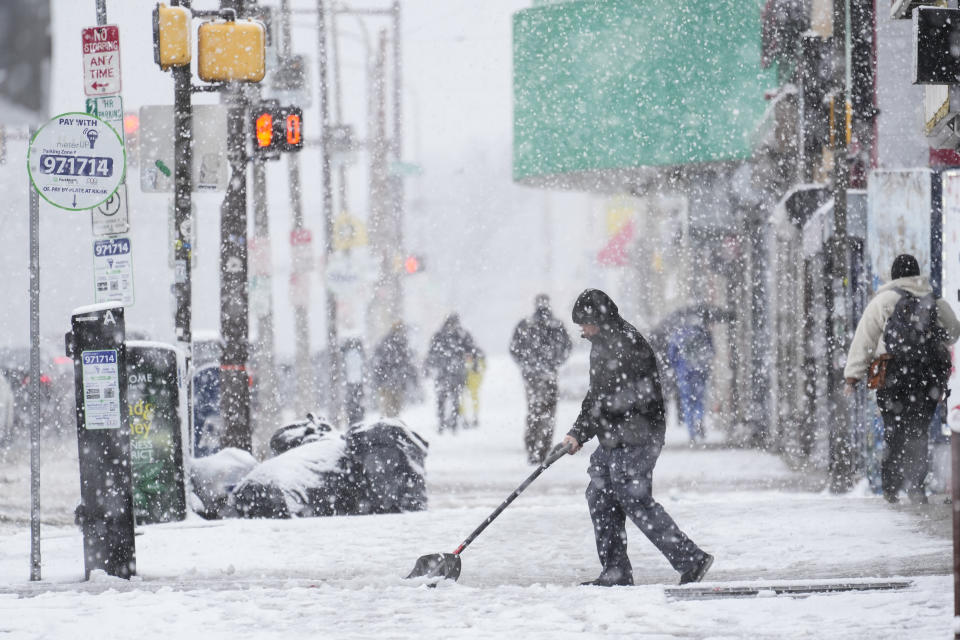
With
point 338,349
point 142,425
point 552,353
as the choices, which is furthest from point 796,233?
point 338,349

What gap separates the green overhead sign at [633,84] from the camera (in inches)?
876

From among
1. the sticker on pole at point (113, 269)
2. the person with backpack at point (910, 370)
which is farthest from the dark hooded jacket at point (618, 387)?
the sticker on pole at point (113, 269)

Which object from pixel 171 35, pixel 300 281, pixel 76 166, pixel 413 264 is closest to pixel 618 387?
pixel 76 166

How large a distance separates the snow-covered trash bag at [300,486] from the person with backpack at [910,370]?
4.30 meters

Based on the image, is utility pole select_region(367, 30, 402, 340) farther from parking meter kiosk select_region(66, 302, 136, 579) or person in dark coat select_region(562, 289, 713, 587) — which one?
person in dark coat select_region(562, 289, 713, 587)

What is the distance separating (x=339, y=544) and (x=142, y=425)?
2.15m

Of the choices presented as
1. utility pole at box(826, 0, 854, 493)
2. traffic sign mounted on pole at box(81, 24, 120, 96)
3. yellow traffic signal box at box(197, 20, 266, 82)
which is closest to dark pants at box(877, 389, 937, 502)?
utility pole at box(826, 0, 854, 493)

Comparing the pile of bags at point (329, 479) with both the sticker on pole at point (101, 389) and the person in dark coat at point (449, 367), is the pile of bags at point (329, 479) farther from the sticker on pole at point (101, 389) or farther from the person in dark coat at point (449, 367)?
the person in dark coat at point (449, 367)

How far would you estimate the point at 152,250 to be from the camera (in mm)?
87562

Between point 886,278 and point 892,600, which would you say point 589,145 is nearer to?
point 886,278

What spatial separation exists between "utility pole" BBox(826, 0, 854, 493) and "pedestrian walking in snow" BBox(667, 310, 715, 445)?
689 centimetres

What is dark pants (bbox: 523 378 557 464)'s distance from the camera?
58.0 ft

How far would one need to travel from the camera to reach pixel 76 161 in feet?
30.5

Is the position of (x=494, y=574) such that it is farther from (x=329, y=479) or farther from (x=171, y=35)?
(x=171, y=35)
